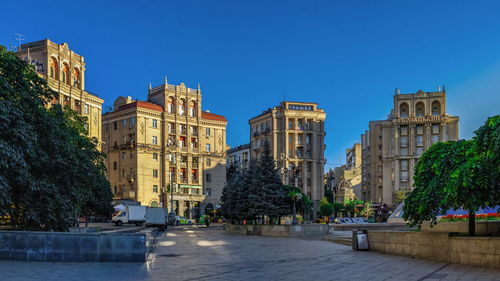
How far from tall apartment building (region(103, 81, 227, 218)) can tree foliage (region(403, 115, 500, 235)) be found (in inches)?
2413

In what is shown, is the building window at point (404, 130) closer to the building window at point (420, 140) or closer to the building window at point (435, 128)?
the building window at point (420, 140)

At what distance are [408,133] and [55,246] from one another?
9102 cm

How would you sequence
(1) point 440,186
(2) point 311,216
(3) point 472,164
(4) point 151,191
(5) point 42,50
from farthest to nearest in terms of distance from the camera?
1. (2) point 311,216
2. (4) point 151,191
3. (5) point 42,50
4. (1) point 440,186
5. (3) point 472,164

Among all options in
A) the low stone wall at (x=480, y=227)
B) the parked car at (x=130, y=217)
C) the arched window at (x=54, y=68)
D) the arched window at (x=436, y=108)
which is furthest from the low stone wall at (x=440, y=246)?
the arched window at (x=436, y=108)

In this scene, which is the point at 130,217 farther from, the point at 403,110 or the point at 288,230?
the point at 403,110

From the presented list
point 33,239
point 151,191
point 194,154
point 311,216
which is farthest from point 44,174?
point 311,216

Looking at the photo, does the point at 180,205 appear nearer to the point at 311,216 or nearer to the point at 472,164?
the point at 311,216

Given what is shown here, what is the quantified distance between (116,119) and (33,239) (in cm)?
7056

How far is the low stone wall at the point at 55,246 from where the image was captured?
42.4 ft

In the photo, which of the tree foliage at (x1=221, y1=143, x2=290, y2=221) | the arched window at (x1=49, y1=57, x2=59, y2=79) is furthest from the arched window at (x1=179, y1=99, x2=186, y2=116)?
the tree foliage at (x1=221, y1=143, x2=290, y2=221)

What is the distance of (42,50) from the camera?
198 feet

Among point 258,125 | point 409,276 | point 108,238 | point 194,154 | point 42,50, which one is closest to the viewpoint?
point 409,276

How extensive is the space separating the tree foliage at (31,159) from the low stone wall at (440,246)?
10954 millimetres

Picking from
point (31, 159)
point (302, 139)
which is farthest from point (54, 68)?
point (302, 139)
